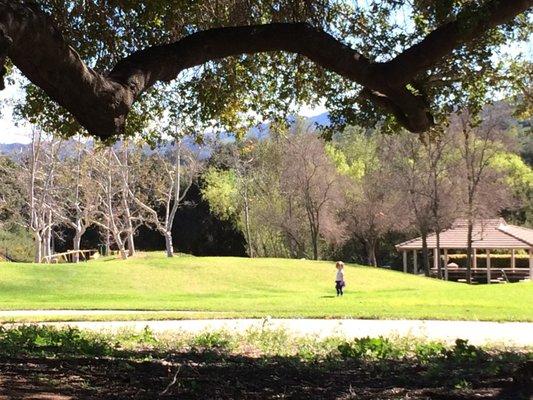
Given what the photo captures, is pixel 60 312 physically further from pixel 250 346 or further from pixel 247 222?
pixel 247 222

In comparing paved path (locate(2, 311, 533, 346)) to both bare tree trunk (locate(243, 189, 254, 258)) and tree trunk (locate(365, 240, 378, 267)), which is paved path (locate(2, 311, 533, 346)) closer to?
bare tree trunk (locate(243, 189, 254, 258))

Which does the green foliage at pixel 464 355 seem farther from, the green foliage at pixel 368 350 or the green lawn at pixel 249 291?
the green lawn at pixel 249 291

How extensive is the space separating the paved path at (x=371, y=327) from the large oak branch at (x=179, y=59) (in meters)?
5.66

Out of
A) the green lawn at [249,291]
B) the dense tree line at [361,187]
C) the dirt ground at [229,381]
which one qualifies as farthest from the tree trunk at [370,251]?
the dirt ground at [229,381]

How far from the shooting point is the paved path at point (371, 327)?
12.4m

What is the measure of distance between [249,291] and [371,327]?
49.3 ft

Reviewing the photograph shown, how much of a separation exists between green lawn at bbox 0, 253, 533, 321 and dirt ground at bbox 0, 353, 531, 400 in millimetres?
9634

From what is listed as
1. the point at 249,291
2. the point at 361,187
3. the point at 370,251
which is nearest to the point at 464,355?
the point at 249,291

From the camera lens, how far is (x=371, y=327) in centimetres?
1416

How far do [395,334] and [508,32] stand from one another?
563cm

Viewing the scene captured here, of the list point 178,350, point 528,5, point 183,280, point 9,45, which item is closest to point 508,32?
point 528,5

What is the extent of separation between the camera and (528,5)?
22.6 feet

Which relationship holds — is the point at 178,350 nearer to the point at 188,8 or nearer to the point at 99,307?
the point at 188,8


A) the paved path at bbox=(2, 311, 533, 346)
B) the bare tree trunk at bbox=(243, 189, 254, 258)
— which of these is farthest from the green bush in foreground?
the bare tree trunk at bbox=(243, 189, 254, 258)
